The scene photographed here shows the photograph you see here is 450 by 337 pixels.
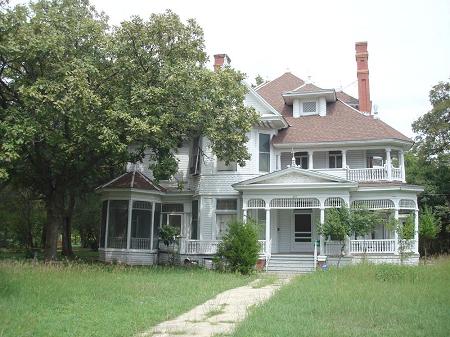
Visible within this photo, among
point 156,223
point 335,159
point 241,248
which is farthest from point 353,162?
point 156,223

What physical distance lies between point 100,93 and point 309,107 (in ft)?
41.8

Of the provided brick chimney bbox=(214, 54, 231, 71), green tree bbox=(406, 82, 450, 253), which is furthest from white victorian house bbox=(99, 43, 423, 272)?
green tree bbox=(406, 82, 450, 253)

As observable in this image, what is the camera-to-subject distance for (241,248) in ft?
70.7

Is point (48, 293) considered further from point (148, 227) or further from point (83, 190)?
point (83, 190)

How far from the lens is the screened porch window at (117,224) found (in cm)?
2600

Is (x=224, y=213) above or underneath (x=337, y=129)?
underneath

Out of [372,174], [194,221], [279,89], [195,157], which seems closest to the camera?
[372,174]

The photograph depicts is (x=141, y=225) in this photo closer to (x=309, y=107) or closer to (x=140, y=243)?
(x=140, y=243)

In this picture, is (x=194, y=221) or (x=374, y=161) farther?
(x=194, y=221)

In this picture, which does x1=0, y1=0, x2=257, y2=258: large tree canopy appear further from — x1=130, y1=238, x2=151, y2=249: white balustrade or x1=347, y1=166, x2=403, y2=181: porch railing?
x1=347, y1=166, x2=403, y2=181: porch railing

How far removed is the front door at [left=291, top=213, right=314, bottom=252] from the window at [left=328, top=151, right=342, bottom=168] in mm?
2925

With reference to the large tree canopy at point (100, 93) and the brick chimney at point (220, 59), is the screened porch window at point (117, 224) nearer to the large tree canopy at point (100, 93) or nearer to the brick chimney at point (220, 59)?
the large tree canopy at point (100, 93)

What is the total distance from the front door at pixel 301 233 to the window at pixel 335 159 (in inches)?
115

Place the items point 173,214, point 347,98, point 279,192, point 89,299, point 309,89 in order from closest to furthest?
point 89,299, point 279,192, point 173,214, point 309,89, point 347,98
